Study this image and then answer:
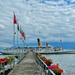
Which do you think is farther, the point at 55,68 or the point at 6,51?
the point at 6,51

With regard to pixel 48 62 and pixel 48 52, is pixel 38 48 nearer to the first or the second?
pixel 48 52

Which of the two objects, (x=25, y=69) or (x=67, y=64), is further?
(x=67, y=64)

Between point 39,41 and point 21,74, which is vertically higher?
point 39,41

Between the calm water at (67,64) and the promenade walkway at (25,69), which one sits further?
the calm water at (67,64)

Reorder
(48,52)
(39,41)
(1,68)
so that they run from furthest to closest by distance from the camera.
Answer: (39,41), (48,52), (1,68)

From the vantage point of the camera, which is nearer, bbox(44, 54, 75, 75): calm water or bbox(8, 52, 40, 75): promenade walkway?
bbox(8, 52, 40, 75): promenade walkway

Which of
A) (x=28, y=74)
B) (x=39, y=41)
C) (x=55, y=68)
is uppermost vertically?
(x=39, y=41)

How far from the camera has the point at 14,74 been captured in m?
11.7

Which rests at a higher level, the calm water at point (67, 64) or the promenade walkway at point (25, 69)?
the promenade walkway at point (25, 69)

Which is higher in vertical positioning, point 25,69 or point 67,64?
point 25,69

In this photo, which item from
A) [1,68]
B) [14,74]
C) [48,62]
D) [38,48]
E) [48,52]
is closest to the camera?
[1,68]

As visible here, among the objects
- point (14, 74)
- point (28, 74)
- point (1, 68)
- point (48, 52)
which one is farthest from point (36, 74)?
point (48, 52)

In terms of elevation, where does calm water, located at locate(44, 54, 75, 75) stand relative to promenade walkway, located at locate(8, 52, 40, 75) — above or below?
below

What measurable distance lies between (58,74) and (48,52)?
96216mm
